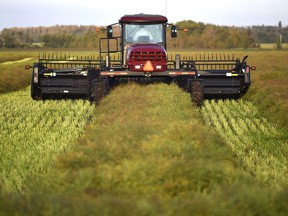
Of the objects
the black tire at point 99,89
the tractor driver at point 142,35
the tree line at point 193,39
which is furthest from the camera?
the tree line at point 193,39

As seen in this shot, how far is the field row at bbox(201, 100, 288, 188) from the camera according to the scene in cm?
917

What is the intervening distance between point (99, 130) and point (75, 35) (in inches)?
5254

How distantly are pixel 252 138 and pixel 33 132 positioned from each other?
17.0 ft

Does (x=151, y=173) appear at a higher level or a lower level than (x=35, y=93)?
higher

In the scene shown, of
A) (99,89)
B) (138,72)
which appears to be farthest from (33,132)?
(138,72)

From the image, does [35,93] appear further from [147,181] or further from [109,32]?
[147,181]

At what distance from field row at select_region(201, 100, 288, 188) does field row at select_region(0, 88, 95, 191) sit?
349 centimetres

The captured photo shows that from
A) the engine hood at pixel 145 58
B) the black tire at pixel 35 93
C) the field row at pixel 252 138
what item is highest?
the engine hood at pixel 145 58

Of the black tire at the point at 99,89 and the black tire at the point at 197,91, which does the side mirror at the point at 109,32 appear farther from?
the black tire at the point at 197,91

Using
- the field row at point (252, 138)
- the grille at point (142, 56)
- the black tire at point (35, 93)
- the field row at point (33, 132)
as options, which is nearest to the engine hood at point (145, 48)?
the grille at point (142, 56)

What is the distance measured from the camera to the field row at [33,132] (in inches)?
353

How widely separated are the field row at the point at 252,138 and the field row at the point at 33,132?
3493 mm

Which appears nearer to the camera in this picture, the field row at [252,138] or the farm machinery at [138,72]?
the field row at [252,138]

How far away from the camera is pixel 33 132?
1289 centimetres
